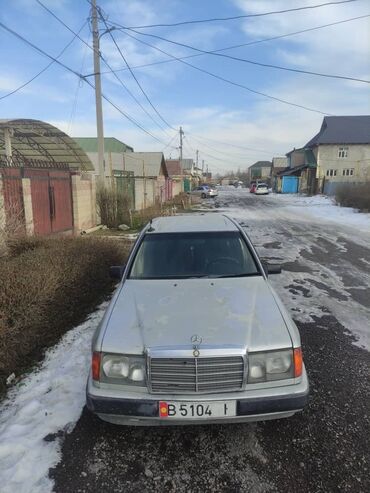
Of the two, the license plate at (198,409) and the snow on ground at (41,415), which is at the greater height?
the license plate at (198,409)

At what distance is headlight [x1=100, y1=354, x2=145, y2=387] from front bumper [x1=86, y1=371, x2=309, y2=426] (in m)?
0.08

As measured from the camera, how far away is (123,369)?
8.03 ft

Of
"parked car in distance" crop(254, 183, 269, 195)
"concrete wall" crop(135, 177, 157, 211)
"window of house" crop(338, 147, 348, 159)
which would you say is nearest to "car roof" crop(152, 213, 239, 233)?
"concrete wall" crop(135, 177, 157, 211)

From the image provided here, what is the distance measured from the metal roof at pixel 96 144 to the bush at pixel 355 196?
3103cm

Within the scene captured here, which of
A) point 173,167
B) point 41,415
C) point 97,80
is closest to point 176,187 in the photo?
point 173,167

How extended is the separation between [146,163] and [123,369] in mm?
40539

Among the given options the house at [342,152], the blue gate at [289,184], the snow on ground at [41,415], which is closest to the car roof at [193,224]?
the snow on ground at [41,415]

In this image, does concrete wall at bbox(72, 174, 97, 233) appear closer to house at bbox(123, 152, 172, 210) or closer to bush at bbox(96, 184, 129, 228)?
bush at bbox(96, 184, 129, 228)

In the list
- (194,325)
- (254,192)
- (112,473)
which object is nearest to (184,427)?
(112,473)

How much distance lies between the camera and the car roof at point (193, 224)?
13.7 ft

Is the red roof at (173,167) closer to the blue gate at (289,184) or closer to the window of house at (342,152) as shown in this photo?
the blue gate at (289,184)

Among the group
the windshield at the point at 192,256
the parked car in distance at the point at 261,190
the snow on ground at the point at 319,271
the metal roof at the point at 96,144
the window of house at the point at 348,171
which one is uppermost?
the metal roof at the point at 96,144

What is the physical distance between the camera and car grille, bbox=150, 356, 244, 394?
7.74ft

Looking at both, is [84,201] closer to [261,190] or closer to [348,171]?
[261,190]
